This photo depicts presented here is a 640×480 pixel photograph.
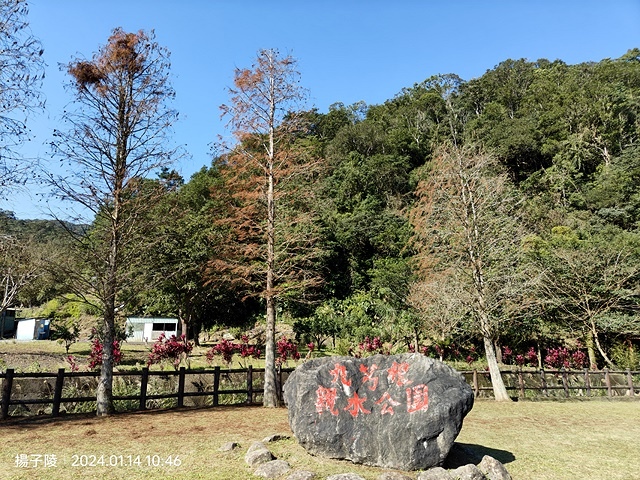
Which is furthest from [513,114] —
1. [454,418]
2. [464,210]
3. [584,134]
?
[454,418]

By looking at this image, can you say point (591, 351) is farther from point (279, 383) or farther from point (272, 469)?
point (272, 469)

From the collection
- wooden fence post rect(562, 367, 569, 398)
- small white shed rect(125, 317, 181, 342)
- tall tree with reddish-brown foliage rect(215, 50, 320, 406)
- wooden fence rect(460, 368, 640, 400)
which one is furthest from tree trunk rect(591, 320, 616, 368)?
small white shed rect(125, 317, 181, 342)

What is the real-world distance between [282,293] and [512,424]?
668cm

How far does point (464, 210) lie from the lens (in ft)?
44.2

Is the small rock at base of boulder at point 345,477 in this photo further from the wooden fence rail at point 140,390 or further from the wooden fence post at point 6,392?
the wooden fence post at point 6,392

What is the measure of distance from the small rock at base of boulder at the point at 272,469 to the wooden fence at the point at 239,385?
5470mm

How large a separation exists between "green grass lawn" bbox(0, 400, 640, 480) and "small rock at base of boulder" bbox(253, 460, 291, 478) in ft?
0.52

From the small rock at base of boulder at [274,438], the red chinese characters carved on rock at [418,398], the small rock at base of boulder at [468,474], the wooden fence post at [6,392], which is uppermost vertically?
the red chinese characters carved on rock at [418,398]

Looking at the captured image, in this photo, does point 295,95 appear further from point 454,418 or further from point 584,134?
point 584,134

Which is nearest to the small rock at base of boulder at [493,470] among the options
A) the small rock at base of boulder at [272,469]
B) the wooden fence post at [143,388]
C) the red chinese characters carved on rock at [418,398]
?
the red chinese characters carved on rock at [418,398]

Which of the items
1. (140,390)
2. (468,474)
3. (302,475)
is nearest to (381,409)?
(468,474)

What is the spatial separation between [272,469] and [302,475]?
18.2 inches

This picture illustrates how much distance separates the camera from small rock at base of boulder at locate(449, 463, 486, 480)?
15.3 feet

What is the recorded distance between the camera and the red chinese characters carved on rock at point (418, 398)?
204 inches
